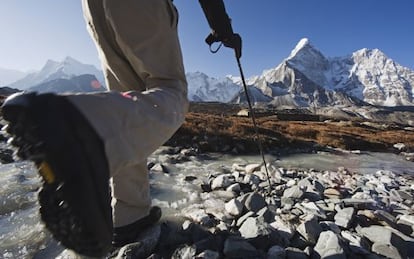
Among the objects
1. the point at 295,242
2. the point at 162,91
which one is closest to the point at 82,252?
the point at 162,91

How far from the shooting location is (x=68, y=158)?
1.10m

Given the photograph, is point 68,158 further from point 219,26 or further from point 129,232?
point 219,26

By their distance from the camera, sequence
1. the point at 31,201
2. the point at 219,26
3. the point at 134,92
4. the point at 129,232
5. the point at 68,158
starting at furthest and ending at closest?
the point at 31,201
the point at 219,26
the point at 129,232
the point at 134,92
the point at 68,158

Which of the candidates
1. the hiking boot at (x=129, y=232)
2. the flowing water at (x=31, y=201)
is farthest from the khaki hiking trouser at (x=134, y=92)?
the flowing water at (x=31, y=201)

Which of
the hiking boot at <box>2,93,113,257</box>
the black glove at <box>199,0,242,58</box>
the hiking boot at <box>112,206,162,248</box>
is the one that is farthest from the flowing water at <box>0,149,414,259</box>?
the black glove at <box>199,0,242,58</box>

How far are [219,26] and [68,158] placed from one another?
90.5 inches

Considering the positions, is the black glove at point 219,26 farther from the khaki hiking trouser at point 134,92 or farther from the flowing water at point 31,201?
the flowing water at point 31,201

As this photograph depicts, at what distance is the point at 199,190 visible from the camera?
501 centimetres

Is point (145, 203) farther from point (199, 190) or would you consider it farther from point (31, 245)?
point (199, 190)

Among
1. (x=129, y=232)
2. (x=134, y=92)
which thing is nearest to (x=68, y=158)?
(x=134, y=92)

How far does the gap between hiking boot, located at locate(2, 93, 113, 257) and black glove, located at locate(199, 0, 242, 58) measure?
6.66 feet

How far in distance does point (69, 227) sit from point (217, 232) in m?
1.83

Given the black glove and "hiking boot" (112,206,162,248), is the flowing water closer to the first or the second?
"hiking boot" (112,206,162,248)

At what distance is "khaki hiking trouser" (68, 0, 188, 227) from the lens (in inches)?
50.3
